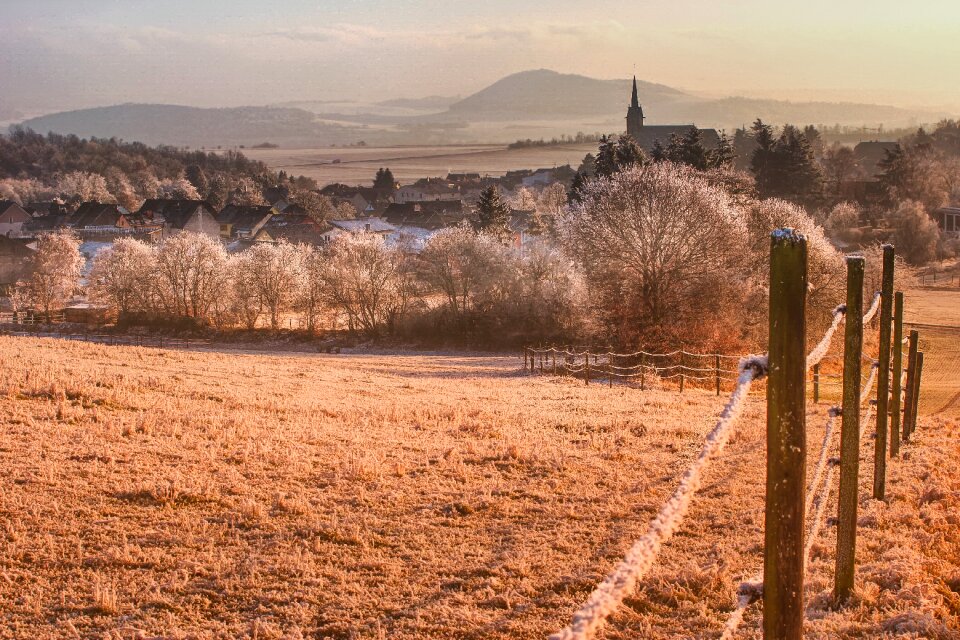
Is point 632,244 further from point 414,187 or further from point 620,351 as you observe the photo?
point 414,187

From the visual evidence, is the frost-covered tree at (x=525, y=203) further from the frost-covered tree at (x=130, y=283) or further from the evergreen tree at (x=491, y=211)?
the frost-covered tree at (x=130, y=283)

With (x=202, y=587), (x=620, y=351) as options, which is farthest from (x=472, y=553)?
(x=620, y=351)

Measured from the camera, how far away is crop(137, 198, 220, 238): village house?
387 feet

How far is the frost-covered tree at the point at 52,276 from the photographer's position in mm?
73250

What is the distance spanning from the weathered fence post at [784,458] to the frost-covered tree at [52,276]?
74.1 meters

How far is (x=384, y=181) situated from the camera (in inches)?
6998

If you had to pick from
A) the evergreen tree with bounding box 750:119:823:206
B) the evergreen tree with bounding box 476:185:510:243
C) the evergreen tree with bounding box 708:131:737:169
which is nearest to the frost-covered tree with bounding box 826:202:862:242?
the evergreen tree with bounding box 750:119:823:206

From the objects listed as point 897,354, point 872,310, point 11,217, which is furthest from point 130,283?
point 11,217

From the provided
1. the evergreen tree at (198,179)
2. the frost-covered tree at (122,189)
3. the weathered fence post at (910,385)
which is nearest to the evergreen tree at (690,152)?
the weathered fence post at (910,385)

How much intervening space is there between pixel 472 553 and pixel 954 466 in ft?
23.4

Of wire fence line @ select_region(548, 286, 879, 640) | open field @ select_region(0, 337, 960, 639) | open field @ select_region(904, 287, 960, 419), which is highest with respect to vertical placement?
wire fence line @ select_region(548, 286, 879, 640)

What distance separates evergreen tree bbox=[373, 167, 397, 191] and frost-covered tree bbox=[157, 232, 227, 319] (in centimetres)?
11103

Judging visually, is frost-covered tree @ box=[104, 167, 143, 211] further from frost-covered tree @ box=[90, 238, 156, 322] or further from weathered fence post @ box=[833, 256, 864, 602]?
weathered fence post @ box=[833, 256, 864, 602]

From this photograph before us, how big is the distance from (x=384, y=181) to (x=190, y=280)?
375ft
